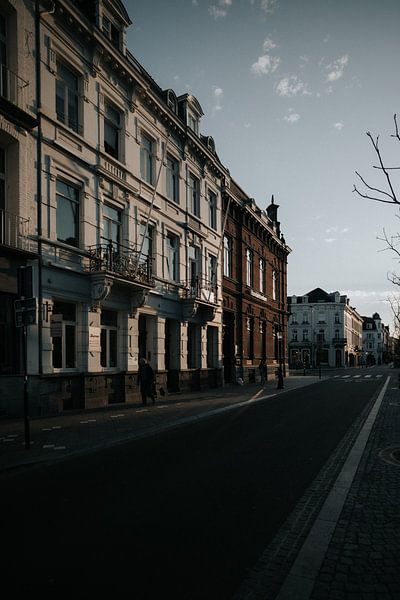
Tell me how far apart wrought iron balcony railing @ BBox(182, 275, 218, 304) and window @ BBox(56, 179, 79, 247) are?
26.4 feet

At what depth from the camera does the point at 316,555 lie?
3.95 m

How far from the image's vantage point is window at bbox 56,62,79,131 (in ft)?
49.8

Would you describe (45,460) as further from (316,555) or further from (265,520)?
(316,555)

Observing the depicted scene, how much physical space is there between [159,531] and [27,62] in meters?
14.0

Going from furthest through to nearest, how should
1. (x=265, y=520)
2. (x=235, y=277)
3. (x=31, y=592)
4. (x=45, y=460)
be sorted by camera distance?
(x=235, y=277) → (x=45, y=460) → (x=265, y=520) → (x=31, y=592)

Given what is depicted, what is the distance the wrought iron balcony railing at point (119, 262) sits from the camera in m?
15.9

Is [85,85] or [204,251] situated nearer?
[85,85]

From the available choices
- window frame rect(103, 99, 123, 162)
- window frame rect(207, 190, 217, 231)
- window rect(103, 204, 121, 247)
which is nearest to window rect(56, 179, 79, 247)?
window rect(103, 204, 121, 247)

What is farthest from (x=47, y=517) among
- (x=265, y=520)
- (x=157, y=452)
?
(x=157, y=452)

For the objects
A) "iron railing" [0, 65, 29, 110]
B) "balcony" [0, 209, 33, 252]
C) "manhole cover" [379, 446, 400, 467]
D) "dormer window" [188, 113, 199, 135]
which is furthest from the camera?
"dormer window" [188, 113, 199, 135]

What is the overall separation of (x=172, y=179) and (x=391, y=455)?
59.4 feet

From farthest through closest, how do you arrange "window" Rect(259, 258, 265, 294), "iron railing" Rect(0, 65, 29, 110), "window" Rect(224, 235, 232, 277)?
"window" Rect(259, 258, 265, 294) → "window" Rect(224, 235, 232, 277) → "iron railing" Rect(0, 65, 29, 110)

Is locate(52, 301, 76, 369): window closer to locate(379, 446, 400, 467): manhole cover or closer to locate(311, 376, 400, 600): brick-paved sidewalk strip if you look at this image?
locate(379, 446, 400, 467): manhole cover

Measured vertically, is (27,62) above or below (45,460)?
above
